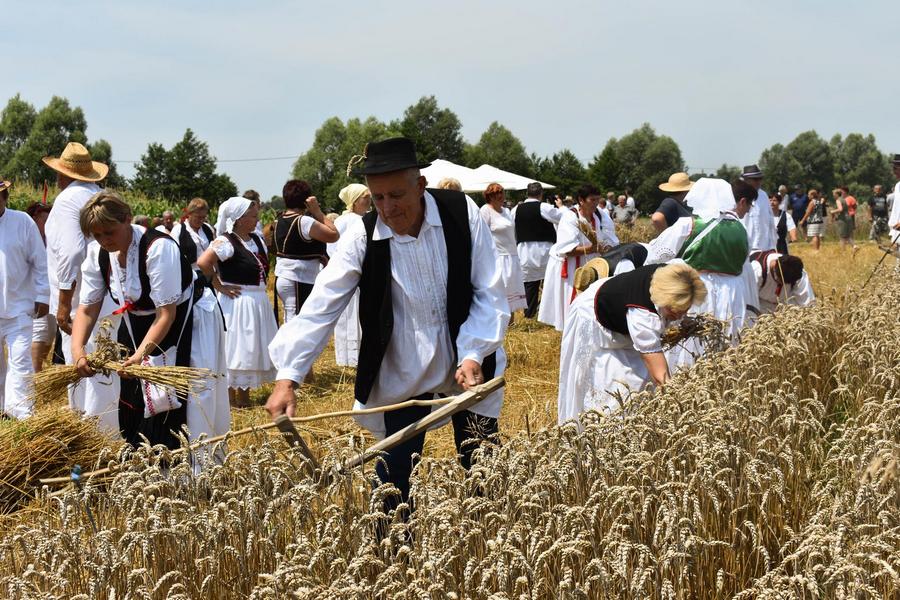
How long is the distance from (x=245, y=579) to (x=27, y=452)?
116 inches

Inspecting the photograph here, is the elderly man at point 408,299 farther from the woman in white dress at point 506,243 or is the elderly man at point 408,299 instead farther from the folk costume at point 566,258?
the woman in white dress at point 506,243

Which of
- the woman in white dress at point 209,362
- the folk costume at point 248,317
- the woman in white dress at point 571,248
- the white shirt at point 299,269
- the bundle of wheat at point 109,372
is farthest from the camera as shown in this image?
the woman in white dress at point 571,248

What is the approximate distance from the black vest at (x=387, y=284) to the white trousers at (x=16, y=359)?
3.81m

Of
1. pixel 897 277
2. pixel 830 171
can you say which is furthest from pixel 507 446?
pixel 830 171

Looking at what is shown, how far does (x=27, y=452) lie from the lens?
5.37 meters

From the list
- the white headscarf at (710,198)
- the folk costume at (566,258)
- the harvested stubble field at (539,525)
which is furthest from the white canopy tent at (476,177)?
the harvested stubble field at (539,525)

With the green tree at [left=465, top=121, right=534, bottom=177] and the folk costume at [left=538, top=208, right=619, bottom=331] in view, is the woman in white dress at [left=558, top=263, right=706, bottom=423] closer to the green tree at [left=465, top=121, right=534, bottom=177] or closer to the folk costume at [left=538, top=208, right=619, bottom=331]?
the folk costume at [left=538, top=208, right=619, bottom=331]

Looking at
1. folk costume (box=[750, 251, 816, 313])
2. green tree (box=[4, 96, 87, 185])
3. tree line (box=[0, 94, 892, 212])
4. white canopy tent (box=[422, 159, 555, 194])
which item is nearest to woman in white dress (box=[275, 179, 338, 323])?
folk costume (box=[750, 251, 816, 313])

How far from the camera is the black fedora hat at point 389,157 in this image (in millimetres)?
3869

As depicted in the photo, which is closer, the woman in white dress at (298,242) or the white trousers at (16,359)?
the white trousers at (16,359)

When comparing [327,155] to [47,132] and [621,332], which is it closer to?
[47,132]

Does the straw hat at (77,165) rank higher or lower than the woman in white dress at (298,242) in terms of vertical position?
higher

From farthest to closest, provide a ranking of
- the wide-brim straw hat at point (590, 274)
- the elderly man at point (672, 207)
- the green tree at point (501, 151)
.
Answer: the green tree at point (501, 151) → the elderly man at point (672, 207) → the wide-brim straw hat at point (590, 274)

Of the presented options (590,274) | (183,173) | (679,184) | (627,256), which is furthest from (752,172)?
(183,173)
